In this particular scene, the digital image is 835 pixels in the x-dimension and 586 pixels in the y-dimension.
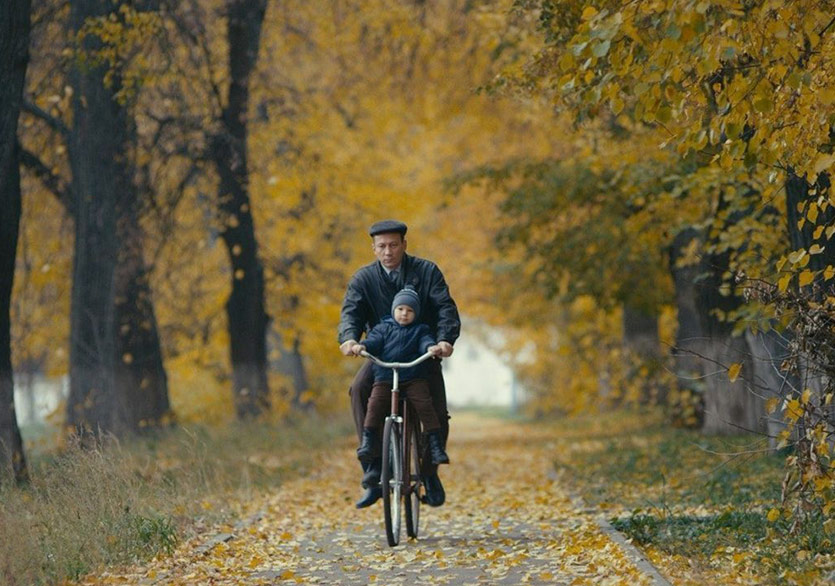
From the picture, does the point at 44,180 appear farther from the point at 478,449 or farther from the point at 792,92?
the point at 792,92

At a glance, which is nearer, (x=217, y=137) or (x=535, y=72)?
(x=535, y=72)

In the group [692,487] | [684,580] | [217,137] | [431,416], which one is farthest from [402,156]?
[684,580]

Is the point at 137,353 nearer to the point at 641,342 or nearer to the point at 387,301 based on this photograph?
the point at 641,342

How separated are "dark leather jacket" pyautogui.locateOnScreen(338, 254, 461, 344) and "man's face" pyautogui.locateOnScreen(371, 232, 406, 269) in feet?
0.26

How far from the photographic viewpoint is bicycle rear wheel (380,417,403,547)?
976 centimetres

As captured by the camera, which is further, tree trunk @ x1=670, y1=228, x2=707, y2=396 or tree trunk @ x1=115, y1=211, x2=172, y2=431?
tree trunk @ x1=115, y1=211, x2=172, y2=431

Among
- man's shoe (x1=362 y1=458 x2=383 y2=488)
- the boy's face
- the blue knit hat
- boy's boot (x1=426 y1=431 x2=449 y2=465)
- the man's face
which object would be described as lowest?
man's shoe (x1=362 y1=458 x2=383 y2=488)

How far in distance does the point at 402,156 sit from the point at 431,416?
70.6ft

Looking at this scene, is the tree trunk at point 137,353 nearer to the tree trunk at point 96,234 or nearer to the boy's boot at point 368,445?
the tree trunk at point 96,234

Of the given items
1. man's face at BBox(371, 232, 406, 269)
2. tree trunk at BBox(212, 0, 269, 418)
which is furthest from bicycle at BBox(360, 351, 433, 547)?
tree trunk at BBox(212, 0, 269, 418)

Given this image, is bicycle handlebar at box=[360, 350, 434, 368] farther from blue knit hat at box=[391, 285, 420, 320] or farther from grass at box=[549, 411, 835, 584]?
grass at box=[549, 411, 835, 584]

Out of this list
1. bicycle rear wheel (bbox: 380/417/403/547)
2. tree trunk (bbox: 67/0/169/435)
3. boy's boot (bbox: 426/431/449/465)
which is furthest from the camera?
tree trunk (bbox: 67/0/169/435)

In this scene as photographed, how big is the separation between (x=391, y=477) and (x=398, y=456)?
18 centimetres

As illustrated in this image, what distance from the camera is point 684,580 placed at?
7602mm
